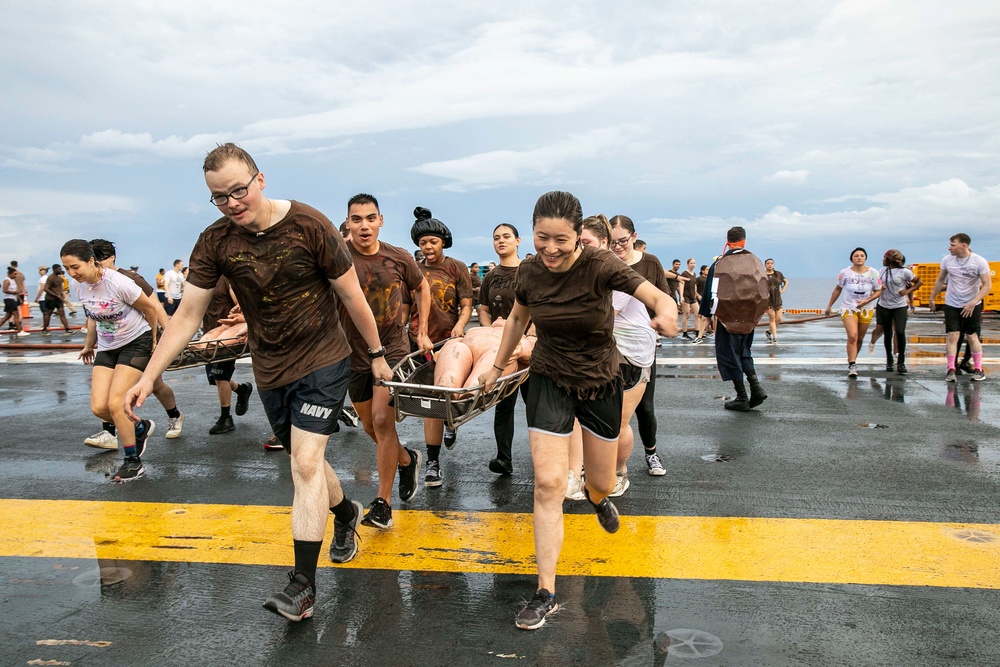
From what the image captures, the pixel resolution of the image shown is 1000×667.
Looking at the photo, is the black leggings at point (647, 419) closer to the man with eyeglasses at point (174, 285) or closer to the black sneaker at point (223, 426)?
the black sneaker at point (223, 426)

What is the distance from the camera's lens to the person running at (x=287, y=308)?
3.50 m

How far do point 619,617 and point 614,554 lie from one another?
0.75 m

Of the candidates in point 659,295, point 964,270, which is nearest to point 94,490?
point 659,295

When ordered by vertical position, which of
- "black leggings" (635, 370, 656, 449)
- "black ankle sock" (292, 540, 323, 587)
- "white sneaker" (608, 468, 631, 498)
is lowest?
"white sneaker" (608, 468, 631, 498)

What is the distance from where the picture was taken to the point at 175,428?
727 cm

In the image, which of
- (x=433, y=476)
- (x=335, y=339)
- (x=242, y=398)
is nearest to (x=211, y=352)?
(x=242, y=398)

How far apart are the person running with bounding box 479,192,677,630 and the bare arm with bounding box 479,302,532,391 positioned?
2 cm

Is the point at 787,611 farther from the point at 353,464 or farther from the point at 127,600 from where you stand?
the point at 353,464

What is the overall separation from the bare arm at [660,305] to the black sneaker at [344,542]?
82.0 inches

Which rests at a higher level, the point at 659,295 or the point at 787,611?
the point at 659,295

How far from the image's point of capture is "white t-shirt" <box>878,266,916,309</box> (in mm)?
10461

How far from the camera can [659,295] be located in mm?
3473

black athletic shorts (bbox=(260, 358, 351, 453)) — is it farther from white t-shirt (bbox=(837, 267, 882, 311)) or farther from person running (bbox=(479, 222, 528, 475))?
A: white t-shirt (bbox=(837, 267, 882, 311))

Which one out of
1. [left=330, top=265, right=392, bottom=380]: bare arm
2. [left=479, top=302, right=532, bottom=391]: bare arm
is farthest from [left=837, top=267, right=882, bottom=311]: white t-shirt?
[left=330, top=265, right=392, bottom=380]: bare arm
